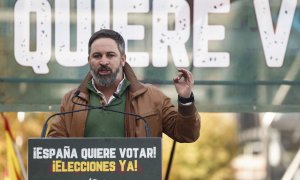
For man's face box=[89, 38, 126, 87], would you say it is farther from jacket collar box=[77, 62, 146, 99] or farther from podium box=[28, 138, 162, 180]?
podium box=[28, 138, 162, 180]

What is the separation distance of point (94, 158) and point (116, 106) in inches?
13.7

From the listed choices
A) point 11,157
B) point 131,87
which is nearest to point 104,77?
point 131,87

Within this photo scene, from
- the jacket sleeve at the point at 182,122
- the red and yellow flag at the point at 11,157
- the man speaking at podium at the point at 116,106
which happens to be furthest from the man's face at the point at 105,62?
the red and yellow flag at the point at 11,157

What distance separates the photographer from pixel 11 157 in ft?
18.6

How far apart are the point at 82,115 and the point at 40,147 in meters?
0.32

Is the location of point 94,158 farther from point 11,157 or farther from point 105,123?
point 11,157

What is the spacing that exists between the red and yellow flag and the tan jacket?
1.76 meters

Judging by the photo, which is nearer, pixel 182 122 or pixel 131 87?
pixel 182 122

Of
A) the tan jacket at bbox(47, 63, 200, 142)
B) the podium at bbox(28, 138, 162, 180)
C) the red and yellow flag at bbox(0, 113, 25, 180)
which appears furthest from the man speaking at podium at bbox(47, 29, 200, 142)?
the red and yellow flag at bbox(0, 113, 25, 180)

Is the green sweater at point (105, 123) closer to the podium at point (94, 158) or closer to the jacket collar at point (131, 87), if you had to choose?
the jacket collar at point (131, 87)

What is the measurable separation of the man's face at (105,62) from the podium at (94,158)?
0.33 m

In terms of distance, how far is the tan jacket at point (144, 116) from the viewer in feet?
12.6

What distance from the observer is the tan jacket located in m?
3.83

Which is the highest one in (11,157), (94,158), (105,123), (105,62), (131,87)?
(105,62)
